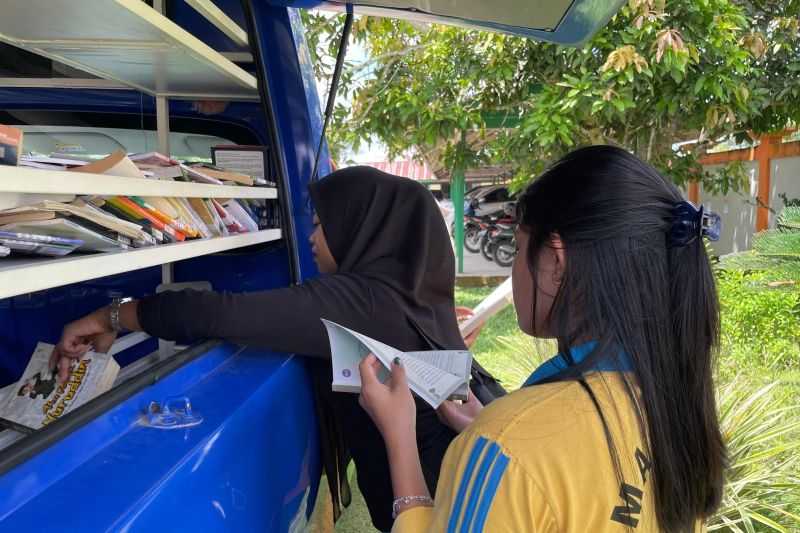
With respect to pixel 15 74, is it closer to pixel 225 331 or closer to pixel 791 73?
pixel 225 331

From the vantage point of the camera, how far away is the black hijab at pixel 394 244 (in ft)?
6.82

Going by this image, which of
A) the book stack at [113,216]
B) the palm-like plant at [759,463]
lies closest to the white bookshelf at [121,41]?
the book stack at [113,216]

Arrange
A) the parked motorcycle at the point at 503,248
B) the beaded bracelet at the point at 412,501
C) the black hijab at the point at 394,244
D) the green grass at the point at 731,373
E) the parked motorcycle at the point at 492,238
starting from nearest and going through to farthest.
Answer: the beaded bracelet at the point at 412,501, the black hijab at the point at 394,244, the green grass at the point at 731,373, the parked motorcycle at the point at 503,248, the parked motorcycle at the point at 492,238

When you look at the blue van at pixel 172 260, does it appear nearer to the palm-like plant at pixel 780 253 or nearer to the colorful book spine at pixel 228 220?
the colorful book spine at pixel 228 220

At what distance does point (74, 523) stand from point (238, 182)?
4.37 feet

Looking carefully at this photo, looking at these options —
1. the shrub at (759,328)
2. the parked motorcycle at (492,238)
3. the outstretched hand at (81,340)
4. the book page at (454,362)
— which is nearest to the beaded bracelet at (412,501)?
the book page at (454,362)

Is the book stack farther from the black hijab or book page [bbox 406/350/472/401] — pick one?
book page [bbox 406/350/472/401]

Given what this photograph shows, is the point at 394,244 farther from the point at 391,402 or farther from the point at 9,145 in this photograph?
the point at 9,145

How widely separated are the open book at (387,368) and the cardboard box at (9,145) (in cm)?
69

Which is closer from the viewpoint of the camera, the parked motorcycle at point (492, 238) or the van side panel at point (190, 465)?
the van side panel at point (190, 465)

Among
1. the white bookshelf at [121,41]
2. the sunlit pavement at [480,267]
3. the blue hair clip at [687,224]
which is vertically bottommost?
the sunlit pavement at [480,267]

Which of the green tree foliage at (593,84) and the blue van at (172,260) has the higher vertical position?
the green tree foliage at (593,84)

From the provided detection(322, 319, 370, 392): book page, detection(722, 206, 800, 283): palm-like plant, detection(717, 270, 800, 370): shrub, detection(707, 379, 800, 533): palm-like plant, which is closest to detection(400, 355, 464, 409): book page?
detection(322, 319, 370, 392): book page

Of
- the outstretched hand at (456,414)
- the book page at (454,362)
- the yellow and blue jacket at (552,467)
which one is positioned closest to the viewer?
the yellow and blue jacket at (552,467)
